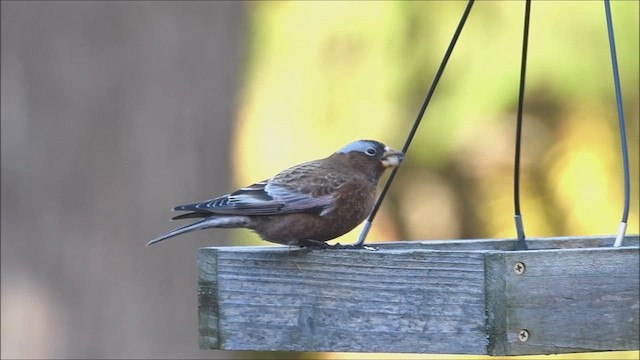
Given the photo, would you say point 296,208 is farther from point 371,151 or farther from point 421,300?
point 421,300

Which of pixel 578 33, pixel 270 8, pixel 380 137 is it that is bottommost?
pixel 380 137

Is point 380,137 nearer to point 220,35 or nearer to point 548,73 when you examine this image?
point 548,73

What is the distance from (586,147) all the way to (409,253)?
2262 millimetres

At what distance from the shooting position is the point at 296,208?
273 cm

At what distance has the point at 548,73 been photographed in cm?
441

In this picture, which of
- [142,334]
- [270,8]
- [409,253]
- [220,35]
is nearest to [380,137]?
[270,8]

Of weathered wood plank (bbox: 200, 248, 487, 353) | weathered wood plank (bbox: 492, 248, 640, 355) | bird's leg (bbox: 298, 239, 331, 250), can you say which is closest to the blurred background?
bird's leg (bbox: 298, 239, 331, 250)

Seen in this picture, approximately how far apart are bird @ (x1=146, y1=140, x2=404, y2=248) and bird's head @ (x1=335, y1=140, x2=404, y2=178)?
97mm

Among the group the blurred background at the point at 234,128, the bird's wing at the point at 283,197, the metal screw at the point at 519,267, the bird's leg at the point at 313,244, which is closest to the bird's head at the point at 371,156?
the bird's wing at the point at 283,197

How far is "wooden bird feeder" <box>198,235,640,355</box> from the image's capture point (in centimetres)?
219

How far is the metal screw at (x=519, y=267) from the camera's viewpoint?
2.22 m

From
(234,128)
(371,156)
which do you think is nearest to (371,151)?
(371,156)

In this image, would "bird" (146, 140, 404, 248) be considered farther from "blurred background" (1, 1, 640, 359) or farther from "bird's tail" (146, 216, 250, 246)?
"blurred background" (1, 1, 640, 359)

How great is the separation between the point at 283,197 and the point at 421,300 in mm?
586
